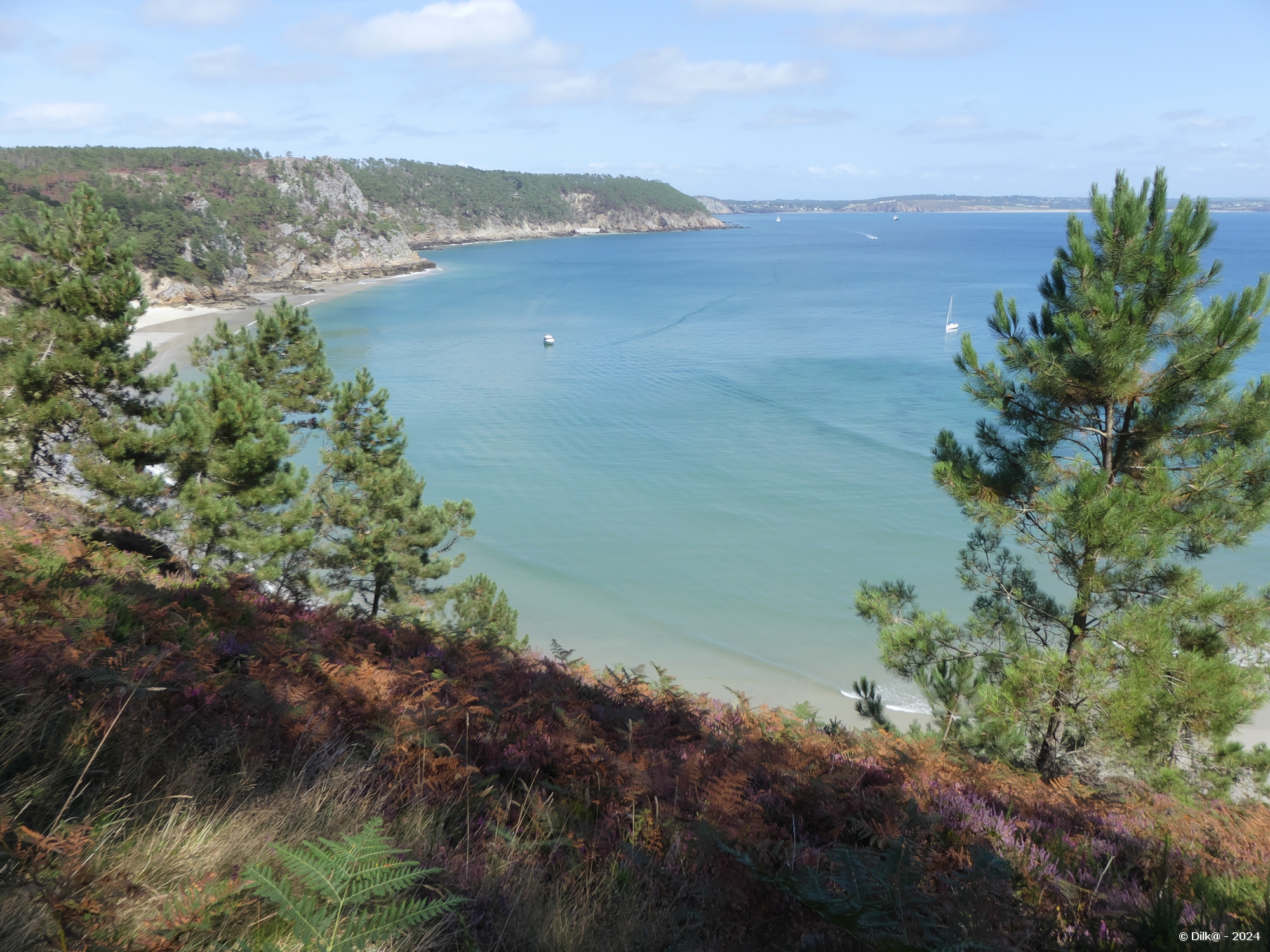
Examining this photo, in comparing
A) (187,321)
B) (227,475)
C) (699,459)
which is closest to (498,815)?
(227,475)

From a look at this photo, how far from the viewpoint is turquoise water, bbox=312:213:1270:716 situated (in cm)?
2156

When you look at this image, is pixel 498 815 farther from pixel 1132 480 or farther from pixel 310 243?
pixel 310 243

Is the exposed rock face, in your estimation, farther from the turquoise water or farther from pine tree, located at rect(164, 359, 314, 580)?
pine tree, located at rect(164, 359, 314, 580)

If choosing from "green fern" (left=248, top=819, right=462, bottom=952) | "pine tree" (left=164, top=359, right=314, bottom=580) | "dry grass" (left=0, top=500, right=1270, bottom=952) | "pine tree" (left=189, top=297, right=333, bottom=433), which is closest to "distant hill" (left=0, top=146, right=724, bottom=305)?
"pine tree" (left=189, top=297, right=333, bottom=433)

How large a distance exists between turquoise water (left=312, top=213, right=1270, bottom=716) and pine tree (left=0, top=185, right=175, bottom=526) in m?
10.7

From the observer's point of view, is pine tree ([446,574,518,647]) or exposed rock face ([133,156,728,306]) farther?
exposed rock face ([133,156,728,306])

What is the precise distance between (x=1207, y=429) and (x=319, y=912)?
9799 mm

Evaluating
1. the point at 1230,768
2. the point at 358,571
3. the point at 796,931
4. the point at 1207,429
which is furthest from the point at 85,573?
the point at 1230,768

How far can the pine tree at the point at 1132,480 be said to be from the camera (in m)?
7.78

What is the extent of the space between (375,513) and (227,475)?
347 cm

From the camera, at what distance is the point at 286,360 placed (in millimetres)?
20625

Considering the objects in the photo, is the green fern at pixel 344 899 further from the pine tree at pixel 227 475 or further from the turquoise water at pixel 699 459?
the turquoise water at pixel 699 459

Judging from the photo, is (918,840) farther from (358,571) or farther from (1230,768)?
(358,571)

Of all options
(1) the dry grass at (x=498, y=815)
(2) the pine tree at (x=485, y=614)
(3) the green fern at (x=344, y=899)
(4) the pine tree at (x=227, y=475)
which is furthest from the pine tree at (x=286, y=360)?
(3) the green fern at (x=344, y=899)
